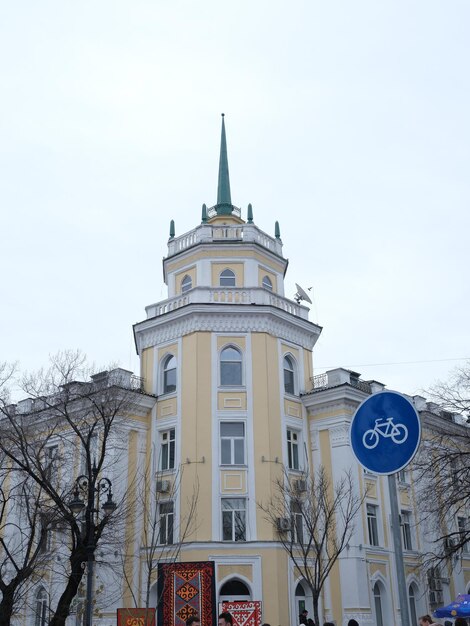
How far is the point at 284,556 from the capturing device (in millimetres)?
28078

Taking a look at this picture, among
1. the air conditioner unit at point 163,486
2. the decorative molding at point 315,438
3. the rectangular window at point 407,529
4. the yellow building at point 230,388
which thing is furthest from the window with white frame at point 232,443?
the rectangular window at point 407,529

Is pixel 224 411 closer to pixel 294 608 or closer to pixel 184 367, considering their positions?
pixel 184 367

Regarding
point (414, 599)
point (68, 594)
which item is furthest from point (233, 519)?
point (414, 599)

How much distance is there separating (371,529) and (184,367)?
11444 millimetres

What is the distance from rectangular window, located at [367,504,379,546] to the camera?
1238 inches

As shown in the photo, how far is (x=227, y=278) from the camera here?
3412 cm

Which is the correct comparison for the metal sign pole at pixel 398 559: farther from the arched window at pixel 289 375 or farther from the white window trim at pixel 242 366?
the arched window at pixel 289 375

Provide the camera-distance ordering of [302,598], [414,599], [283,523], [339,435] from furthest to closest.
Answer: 1. [414,599]
2. [339,435]
3. [302,598]
4. [283,523]

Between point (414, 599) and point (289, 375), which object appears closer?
point (289, 375)

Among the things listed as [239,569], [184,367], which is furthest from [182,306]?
[239,569]

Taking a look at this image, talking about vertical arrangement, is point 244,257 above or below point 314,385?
above

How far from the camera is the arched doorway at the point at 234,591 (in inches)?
1081

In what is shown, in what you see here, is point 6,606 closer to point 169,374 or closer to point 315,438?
point 169,374

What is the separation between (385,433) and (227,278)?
2928cm
